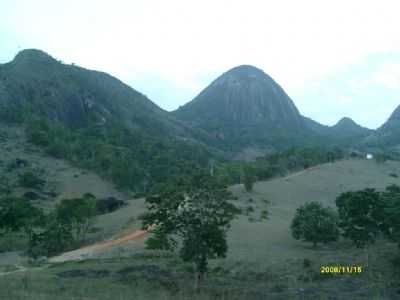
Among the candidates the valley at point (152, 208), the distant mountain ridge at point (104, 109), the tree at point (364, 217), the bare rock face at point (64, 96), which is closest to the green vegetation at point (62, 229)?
the valley at point (152, 208)

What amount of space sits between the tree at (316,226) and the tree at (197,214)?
14066 mm

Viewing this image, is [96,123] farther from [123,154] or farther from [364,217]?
[364,217]

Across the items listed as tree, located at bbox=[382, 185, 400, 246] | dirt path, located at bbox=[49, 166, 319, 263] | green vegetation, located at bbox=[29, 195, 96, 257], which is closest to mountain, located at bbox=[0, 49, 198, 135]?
green vegetation, located at bbox=[29, 195, 96, 257]

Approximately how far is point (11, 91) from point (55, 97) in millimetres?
11864

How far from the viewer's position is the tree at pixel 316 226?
32.4 m

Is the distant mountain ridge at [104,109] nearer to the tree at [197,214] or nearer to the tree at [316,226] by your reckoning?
the tree at [316,226]

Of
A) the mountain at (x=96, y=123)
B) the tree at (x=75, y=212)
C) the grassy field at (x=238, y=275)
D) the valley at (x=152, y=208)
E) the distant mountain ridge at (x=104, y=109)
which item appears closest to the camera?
the grassy field at (x=238, y=275)

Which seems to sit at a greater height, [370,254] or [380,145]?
[380,145]

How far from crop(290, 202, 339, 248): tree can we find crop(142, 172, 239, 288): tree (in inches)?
554

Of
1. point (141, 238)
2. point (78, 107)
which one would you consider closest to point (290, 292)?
point (141, 238)

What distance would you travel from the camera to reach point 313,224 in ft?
107

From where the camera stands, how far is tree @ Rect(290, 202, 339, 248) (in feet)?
106

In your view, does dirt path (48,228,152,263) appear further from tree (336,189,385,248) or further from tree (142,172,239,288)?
tree (142,172,239,288)

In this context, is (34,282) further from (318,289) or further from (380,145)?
(380,145)
